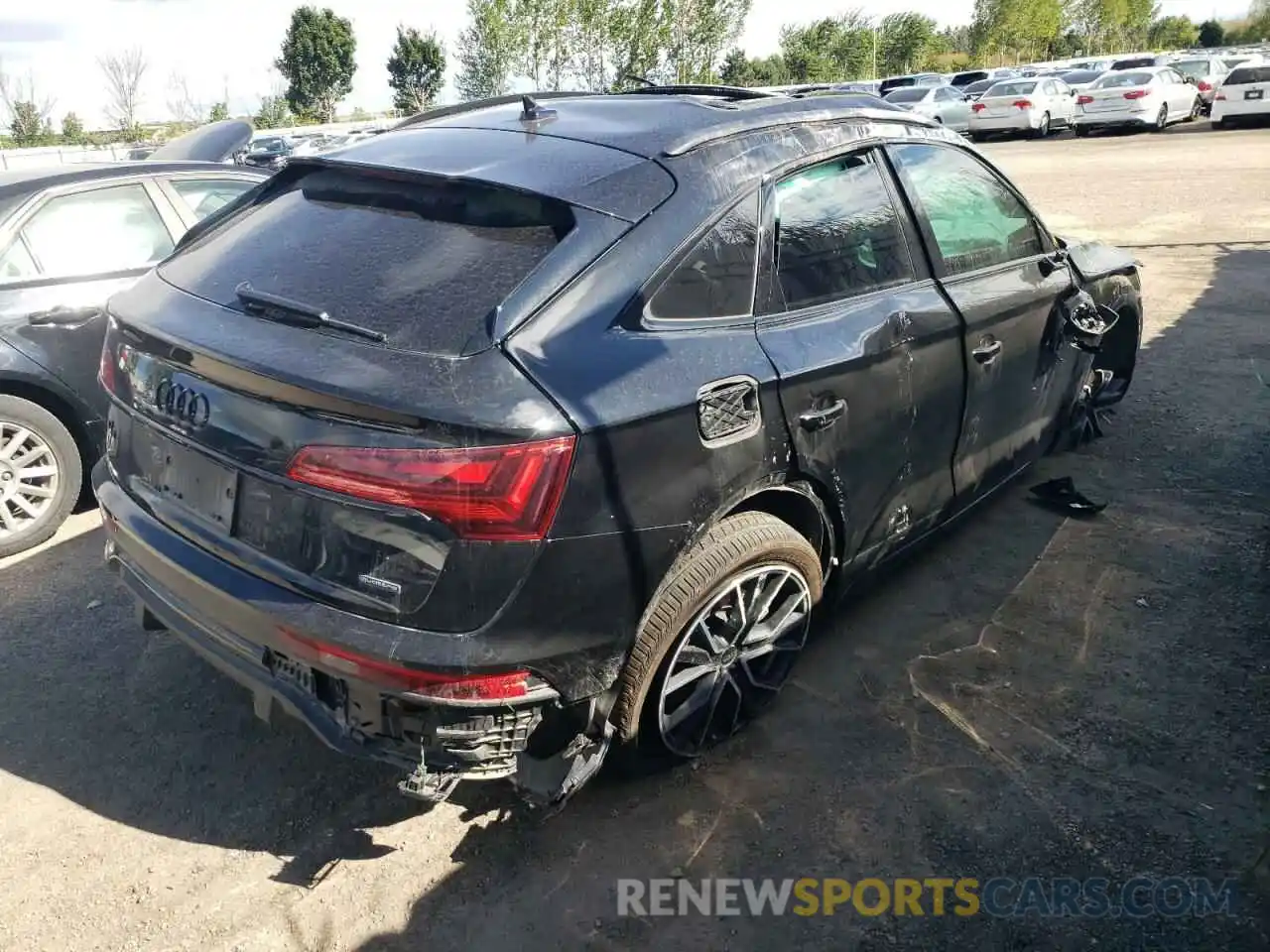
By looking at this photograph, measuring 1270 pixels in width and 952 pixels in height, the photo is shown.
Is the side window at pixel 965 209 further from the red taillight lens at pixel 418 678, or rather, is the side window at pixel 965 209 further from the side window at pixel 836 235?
the red taillight lens at pixel 418 678

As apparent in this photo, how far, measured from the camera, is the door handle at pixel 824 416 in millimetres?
2797

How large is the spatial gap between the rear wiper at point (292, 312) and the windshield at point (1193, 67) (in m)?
33.0

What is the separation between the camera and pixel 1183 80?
26.7m

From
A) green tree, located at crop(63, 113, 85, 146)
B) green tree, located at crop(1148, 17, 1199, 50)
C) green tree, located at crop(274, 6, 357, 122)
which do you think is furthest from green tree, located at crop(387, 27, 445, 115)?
green tree, located at crop(1148, 17, 1199, 50)

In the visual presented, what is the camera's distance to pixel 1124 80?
80.6 feet

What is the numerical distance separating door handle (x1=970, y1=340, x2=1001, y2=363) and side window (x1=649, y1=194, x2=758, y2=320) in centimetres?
120

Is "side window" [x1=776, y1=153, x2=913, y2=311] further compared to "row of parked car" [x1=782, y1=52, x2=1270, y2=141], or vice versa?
"row of parked car" [x1=782, y1=52, x2=1270, y2=141]

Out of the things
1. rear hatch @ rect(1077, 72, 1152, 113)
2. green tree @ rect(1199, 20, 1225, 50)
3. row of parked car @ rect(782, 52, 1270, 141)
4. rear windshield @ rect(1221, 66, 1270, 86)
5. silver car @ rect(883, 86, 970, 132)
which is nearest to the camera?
rear windshield @ rect(1221, 66, 1270, 86)

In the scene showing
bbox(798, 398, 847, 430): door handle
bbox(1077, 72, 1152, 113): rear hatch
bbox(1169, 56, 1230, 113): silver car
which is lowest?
bbox(798, 398, 847, 430): door handle

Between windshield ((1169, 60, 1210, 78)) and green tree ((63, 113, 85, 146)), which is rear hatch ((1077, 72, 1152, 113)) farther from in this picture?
green tree ((63, 113, 85, 146))

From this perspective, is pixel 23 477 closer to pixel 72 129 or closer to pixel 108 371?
pixel 108 371

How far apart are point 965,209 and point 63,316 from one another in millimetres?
3959

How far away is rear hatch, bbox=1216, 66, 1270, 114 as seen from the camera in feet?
71.8

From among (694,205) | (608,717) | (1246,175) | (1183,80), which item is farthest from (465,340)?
(1183,80)
